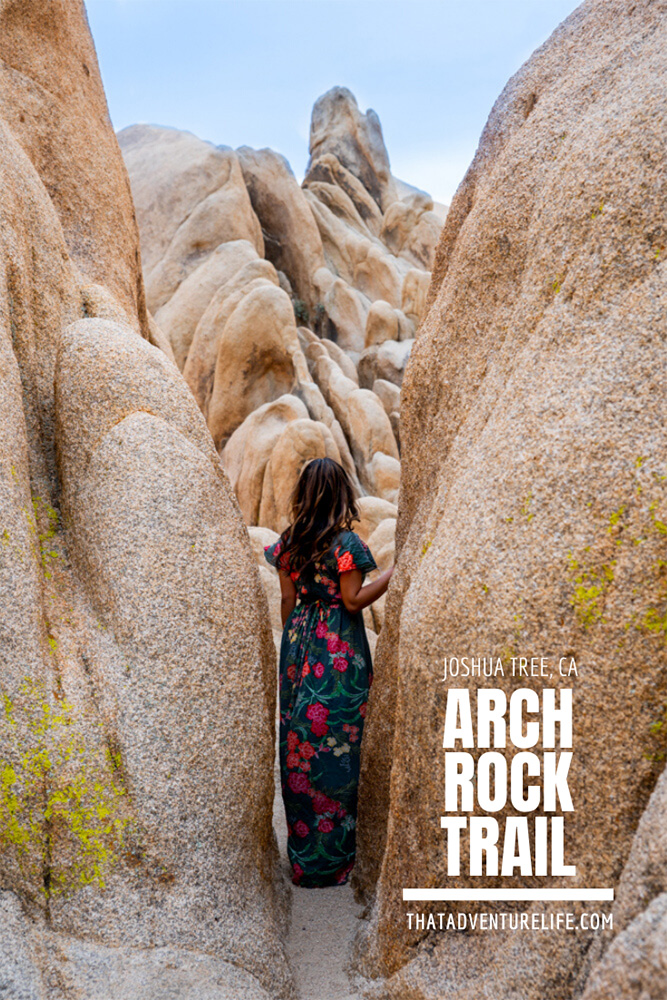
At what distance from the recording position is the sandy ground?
3527 millimetres

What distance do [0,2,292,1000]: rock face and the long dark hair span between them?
0.30m

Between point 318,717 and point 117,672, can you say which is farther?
point 318,717

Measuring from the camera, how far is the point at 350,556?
4.21 m

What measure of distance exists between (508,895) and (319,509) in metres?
2.06

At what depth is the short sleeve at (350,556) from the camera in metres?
4.21

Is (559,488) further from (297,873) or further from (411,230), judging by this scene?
(411,230)

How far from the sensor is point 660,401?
8.43 feet

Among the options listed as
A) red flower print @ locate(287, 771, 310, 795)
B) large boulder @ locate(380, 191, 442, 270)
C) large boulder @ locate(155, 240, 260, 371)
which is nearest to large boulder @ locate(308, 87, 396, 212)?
large boulder @ locate(380, 191, 442, 270)

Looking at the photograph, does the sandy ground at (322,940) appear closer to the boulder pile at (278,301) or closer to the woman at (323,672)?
the woman at (323,672)

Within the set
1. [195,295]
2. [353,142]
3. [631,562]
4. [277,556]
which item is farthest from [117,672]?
[353,142]

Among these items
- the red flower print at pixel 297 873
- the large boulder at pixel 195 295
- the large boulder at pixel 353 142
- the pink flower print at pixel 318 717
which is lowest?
the red flower print at pixel 297 873

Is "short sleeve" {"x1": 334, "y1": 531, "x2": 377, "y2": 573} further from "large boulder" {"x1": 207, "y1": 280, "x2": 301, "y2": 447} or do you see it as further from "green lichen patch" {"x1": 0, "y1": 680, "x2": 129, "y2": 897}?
"large boulder" {"x1": 207, "y1": 280, "x2": 301, "y2": 447}

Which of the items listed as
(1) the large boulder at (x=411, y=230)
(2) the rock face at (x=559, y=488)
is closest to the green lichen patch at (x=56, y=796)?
(2) the rock face at (x=559, y=488)

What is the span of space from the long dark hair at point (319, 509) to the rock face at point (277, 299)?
9.31m
